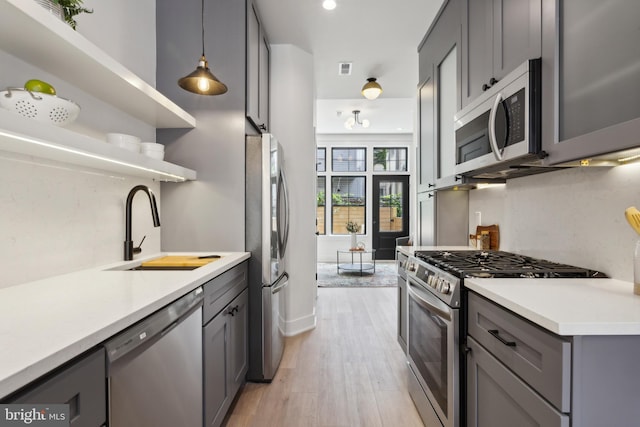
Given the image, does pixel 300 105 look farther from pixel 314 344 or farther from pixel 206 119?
pixel 314 344

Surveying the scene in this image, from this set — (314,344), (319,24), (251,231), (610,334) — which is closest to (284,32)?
(319,24)

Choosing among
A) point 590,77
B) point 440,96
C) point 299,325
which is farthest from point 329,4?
point 299,325

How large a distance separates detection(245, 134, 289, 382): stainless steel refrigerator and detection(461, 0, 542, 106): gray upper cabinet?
4.51 ft

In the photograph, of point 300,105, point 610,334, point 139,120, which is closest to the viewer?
point 610,334

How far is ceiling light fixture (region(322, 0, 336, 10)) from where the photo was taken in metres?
2.50

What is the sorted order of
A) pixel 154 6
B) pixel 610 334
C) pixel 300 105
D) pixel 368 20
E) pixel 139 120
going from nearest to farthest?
pixel 610 334, pixel 139 120, pixel 154 6, pixel 368 20, pixel 300 105

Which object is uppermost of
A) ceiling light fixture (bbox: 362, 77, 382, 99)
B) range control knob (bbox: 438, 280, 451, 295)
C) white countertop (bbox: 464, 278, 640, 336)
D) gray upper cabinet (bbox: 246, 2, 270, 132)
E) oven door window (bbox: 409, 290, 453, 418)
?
ceiling light fixture (bbox: 362, 77, 382, 99)

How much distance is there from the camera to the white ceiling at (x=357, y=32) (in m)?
2.61

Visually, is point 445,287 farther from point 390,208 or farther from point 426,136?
point 390,208

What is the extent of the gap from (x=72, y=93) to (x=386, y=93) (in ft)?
12.8

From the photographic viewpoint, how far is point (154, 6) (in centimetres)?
229

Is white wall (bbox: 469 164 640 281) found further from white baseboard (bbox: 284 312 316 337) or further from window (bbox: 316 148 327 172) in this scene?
window (bbox: 316 148 327 172)

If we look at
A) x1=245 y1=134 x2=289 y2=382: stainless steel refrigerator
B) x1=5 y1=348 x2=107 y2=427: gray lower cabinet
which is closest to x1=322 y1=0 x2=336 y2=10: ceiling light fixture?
x1=245 y1=134 x2=289 y2=382: stainless steel refrigerator

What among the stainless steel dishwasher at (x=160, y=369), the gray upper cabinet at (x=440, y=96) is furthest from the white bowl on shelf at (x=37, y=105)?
the gray upper cabinet at (x=440, y=96)
